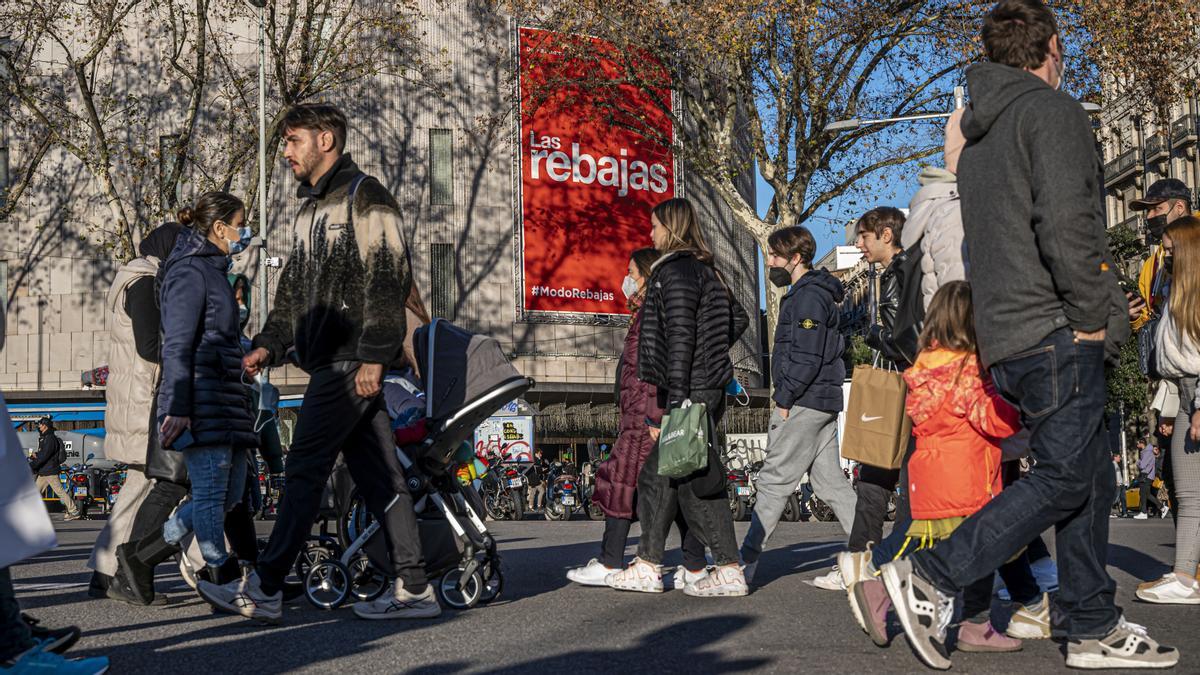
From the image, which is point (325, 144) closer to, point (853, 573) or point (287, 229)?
point (853, 573)

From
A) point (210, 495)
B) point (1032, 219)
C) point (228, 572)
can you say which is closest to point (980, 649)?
point (1032, 219)

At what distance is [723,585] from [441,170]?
109 ft

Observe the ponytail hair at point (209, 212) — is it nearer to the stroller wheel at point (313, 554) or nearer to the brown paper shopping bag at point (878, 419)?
the stroller wheel at point (313, 554)

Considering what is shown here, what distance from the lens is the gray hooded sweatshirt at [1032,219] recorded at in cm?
431

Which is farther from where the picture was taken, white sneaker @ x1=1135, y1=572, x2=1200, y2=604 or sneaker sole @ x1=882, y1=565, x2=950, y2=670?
white sneaker @ x1=1135, y1=572, x2=1200, y2=604

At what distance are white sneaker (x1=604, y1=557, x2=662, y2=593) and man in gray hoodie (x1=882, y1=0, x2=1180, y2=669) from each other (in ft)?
9.30

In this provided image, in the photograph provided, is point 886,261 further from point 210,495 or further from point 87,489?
point 87,489

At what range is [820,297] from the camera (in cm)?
771

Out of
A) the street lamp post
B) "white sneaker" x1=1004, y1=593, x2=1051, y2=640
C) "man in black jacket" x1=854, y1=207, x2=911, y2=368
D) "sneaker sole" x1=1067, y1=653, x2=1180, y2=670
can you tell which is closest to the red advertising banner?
the street lamp post

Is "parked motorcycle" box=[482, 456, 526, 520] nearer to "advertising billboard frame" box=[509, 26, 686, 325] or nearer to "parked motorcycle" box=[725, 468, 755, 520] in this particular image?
"parked motorcycle" box=[725, 468, 755, 520]

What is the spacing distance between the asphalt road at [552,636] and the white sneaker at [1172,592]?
110 mm

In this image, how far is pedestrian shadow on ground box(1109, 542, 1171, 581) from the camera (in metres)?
8.12

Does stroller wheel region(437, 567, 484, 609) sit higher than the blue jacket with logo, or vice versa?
the blue jacket with logo

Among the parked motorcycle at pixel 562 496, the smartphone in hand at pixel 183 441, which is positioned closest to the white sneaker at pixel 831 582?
the smartphone in hand at pixel 183 441
